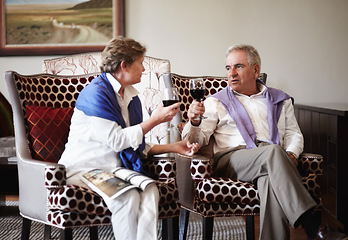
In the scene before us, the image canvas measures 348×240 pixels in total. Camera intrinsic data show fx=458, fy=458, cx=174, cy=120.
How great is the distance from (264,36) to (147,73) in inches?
51.5

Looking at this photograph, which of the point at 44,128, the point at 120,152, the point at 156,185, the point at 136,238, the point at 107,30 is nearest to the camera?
the point at 136,238

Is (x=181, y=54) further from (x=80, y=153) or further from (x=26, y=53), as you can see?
(x=80, y=153)

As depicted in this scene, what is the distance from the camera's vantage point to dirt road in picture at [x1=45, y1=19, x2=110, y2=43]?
4.07 metres

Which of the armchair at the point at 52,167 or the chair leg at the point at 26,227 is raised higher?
the armchair at the point at 52,167

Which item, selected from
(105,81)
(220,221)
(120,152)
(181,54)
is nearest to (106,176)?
(120,152)

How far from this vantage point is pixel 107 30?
4070 millimetres

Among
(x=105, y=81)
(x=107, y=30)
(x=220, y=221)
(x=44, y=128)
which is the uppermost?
(x=107, y=30)

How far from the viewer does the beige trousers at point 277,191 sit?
212cm

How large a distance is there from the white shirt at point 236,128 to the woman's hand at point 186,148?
0.21 metres

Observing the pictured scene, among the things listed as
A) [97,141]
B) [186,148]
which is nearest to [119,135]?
[97,141]

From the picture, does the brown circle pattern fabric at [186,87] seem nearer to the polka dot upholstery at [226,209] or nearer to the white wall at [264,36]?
the polka dot upholstery at [226,209]

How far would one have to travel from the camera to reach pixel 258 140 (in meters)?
2.65

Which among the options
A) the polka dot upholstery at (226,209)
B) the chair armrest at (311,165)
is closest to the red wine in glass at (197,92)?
the polka dot upholstery at (226,209)

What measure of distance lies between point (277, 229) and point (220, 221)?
115 centimetres
